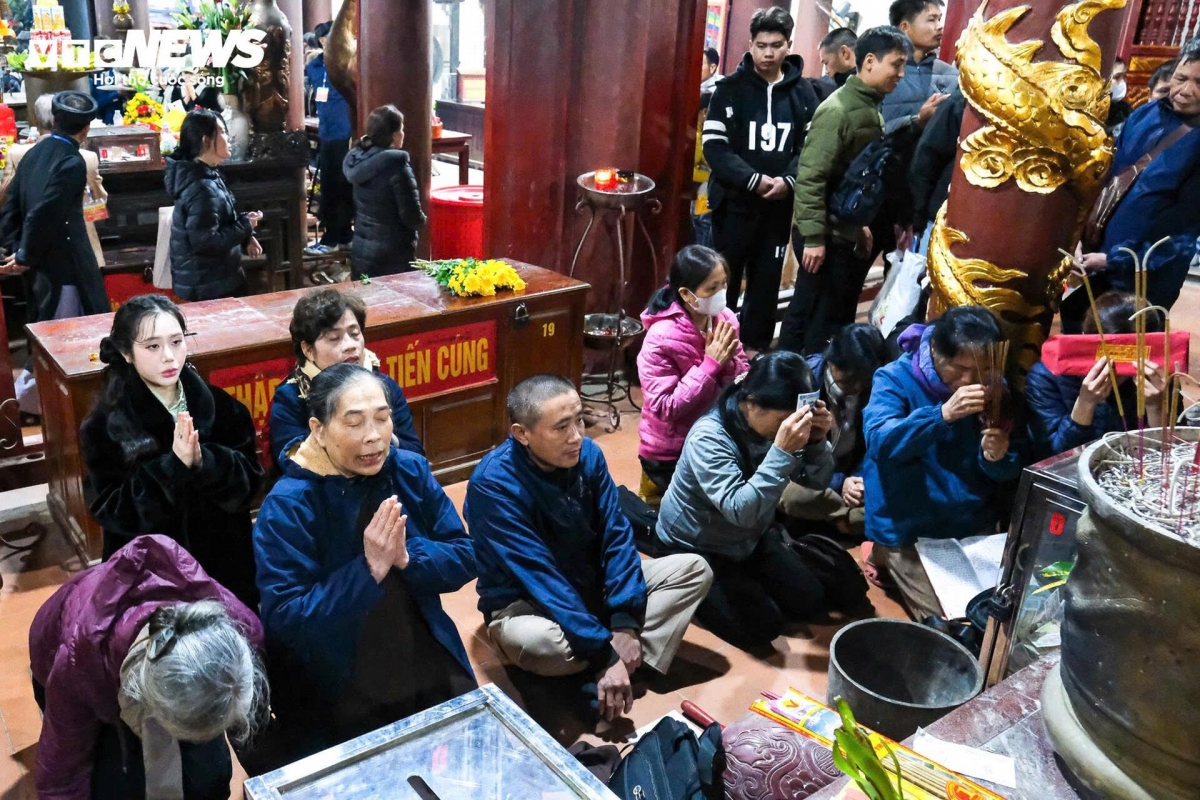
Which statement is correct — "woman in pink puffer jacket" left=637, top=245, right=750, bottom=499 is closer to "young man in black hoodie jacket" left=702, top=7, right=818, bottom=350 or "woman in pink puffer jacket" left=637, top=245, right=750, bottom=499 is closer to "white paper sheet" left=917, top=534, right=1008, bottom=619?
"white paper sheet" left=917, top=534, right=1008, bottom=619

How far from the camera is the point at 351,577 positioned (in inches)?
100.0

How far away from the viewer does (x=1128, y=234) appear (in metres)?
4.39

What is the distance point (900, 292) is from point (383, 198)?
316cm

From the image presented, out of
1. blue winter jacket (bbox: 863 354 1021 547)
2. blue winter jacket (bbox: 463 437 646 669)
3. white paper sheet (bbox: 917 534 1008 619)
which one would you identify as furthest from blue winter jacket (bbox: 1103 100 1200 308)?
blue winter jacket (bbox: 463 437 646 669)

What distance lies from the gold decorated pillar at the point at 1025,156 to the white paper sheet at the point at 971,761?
2597 millimetres

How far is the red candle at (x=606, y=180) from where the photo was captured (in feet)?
17.9

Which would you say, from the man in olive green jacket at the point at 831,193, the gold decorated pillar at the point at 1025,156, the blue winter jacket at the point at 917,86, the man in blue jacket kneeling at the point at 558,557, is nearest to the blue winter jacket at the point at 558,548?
the man in blue jacket kneeling at the point at 558,557

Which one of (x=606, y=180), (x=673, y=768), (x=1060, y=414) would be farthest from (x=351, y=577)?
(x=606, y=180)

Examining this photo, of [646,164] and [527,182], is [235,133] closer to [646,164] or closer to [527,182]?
[527,182]

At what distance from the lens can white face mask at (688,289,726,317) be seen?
4.15m

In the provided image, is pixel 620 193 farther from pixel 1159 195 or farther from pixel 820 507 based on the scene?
pixel 1159 195

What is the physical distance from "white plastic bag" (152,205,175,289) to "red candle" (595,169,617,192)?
231cm

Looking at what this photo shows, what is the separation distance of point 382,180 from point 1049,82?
386 centimetres

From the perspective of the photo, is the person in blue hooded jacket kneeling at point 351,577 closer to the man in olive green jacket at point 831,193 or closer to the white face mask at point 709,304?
the white face mask at point 709,304
